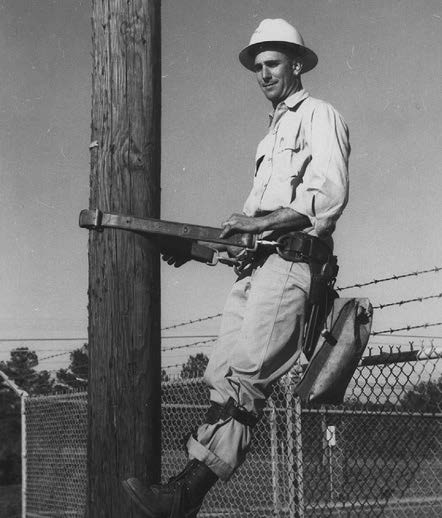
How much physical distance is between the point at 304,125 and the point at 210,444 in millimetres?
1614

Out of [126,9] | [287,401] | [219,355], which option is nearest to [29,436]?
[287,401]

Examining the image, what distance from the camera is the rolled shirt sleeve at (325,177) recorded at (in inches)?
136

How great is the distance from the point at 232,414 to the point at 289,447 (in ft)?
7.55

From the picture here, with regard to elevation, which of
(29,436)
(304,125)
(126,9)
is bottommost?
(29,436)

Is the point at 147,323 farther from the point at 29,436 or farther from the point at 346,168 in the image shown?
the point at 29,436

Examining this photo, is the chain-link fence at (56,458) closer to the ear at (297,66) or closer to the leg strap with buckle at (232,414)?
the leg strap with buckle at (232,414)

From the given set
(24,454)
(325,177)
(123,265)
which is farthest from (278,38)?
(24,454)

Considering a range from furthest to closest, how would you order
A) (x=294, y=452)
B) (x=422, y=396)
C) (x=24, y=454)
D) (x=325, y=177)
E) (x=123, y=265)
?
(x=24, y=454)
(x=422, y=396)
(x=294, y=452)
(x=325, y=177)
(x=123, y=265)

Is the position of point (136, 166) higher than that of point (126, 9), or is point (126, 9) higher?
point (126, 9)

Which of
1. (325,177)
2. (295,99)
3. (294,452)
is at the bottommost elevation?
(294,452)

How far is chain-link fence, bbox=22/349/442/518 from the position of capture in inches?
215

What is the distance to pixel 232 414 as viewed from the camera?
3.36 m

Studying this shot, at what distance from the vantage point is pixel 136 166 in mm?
3330

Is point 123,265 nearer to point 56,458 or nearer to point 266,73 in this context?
point 266,73
